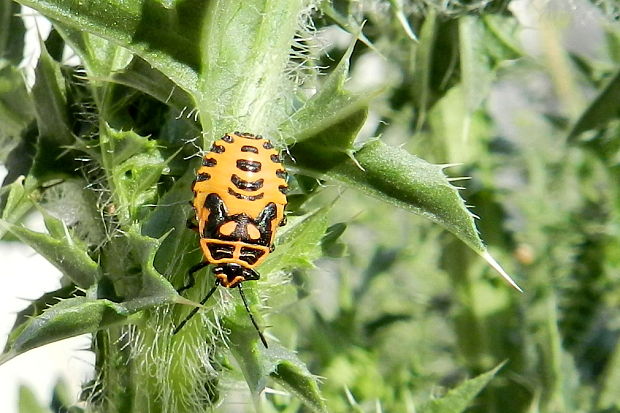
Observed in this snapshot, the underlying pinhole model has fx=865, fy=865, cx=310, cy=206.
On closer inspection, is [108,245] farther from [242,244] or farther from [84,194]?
[242,244]

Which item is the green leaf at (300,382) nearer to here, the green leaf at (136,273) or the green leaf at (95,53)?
the green leaf at (136,273)

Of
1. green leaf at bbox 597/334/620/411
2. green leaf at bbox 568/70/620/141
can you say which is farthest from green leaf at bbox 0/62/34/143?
green leaf at bbox 597/334/620/411

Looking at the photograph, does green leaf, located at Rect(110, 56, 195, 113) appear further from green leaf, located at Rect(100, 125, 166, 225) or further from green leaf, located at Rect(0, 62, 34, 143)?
green leaf, located at Rect(0, 62, 34, 143)

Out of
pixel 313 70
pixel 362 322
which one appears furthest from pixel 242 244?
pixel 362 322

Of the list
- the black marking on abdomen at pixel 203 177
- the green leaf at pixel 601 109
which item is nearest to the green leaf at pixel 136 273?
the black marking on abdomen at pixel 203 177

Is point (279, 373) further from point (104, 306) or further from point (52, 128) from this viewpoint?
point (52, 128)

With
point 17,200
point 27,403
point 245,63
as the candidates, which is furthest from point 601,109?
point 27,403
